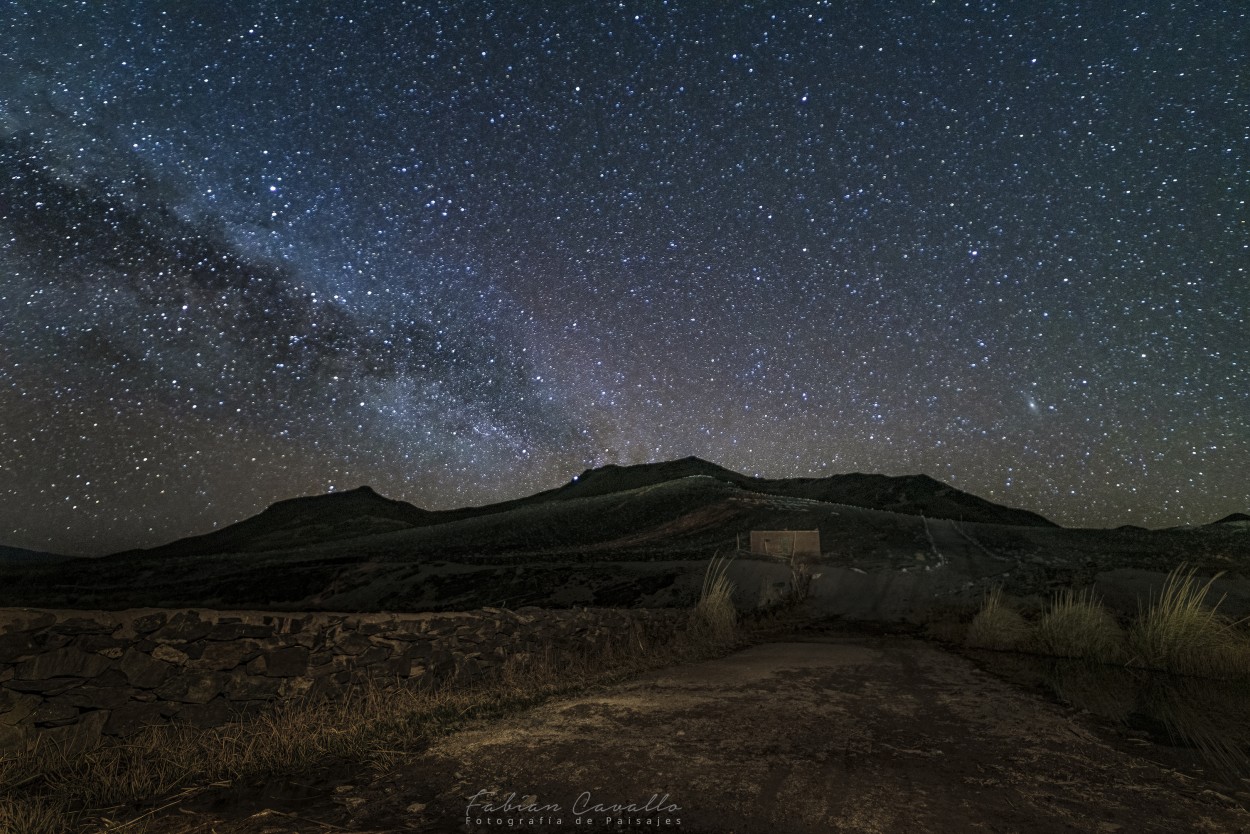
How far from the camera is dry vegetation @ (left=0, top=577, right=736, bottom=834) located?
4141 mm

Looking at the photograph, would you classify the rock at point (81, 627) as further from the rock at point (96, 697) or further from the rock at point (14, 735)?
the rock at point (14, 735)

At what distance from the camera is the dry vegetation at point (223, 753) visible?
4.14m

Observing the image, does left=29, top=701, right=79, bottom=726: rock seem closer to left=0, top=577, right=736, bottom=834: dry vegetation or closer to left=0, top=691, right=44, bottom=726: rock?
left=0, top=691, right=44, bottom=726: rock

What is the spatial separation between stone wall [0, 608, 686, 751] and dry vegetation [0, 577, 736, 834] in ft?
0.84

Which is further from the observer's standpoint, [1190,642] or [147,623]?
[1190,642]

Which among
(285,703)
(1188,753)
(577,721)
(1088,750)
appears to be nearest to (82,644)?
(285,703)

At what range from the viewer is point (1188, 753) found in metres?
5.64

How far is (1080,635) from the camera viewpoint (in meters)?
11.2

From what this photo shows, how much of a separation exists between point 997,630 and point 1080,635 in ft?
6.48

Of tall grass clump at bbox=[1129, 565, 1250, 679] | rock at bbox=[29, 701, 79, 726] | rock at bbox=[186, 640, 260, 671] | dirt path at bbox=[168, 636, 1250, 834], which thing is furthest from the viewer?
tall grass clump at bbox=[1129, 565, 1250, 679]

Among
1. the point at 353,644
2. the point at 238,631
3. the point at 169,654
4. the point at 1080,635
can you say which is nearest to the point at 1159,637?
the point at 1080,635

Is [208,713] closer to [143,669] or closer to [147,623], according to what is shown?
[143,669]

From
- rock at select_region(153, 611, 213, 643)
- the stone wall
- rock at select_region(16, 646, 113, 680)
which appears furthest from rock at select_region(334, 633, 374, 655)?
rock at select_region(16, 646, 113, 680)

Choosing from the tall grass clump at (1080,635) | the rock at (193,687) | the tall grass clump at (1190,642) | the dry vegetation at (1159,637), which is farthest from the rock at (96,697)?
the tall grass clump at (1080,635)
